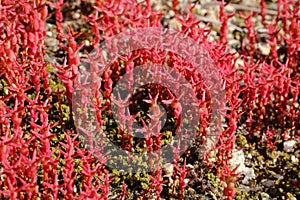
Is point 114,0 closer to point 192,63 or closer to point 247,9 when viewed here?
point 192,63

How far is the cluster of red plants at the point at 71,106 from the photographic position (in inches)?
96.0

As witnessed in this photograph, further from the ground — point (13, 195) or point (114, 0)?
point (114, 0)

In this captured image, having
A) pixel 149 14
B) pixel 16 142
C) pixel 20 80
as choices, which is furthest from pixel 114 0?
pixel 16 142

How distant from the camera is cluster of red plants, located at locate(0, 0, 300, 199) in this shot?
8.00 ft

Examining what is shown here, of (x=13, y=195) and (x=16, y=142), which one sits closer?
(x=13, y=195)

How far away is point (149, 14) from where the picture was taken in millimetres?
3189

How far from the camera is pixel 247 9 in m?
4.61

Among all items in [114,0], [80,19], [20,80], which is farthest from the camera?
[80,19]

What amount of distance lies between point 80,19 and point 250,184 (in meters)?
2.08

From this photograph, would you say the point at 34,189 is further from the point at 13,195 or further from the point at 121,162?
the point at 121,162

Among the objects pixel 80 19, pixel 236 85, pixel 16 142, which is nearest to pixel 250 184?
pixel 236 85

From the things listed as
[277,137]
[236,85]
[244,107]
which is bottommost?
[277,137]

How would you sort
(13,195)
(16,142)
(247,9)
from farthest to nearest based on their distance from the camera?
(247,9)
(16,142)
(13,195)

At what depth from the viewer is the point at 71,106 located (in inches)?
117
